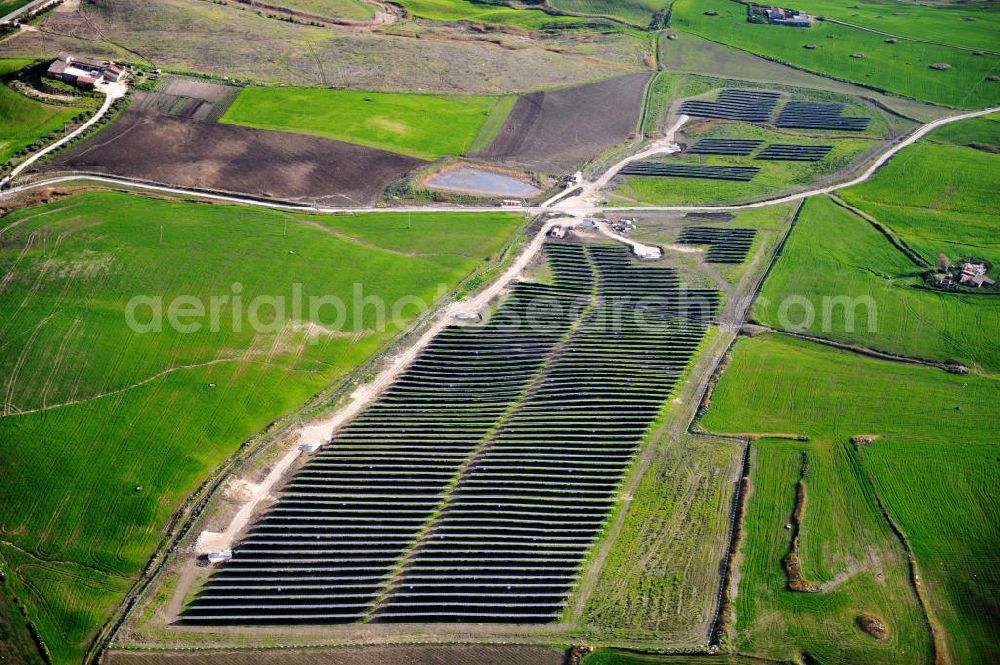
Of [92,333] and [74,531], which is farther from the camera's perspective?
[92,333]

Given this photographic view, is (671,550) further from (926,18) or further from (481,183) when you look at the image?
(926,18)

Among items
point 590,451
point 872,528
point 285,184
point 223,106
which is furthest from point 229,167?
point 872,528

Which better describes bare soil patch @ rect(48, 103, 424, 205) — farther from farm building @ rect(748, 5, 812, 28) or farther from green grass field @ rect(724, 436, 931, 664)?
farm building @ rect(748, 5, 812, 28)

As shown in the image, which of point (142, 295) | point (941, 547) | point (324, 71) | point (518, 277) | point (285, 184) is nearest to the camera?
point (941, 547)

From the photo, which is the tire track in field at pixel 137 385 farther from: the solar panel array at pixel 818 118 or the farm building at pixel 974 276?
the solar panel array at pixel 818 118

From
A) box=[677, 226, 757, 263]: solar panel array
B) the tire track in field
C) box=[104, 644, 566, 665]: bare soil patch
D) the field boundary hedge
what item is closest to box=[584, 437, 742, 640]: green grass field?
box=[104, 644, 566, 665]: bare soil patch

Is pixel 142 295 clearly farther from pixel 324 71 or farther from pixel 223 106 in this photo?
pixel 324 71

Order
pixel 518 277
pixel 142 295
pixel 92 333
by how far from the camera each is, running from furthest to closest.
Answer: pixel 518 277 < pixel 142 295 < pixel 92 333
